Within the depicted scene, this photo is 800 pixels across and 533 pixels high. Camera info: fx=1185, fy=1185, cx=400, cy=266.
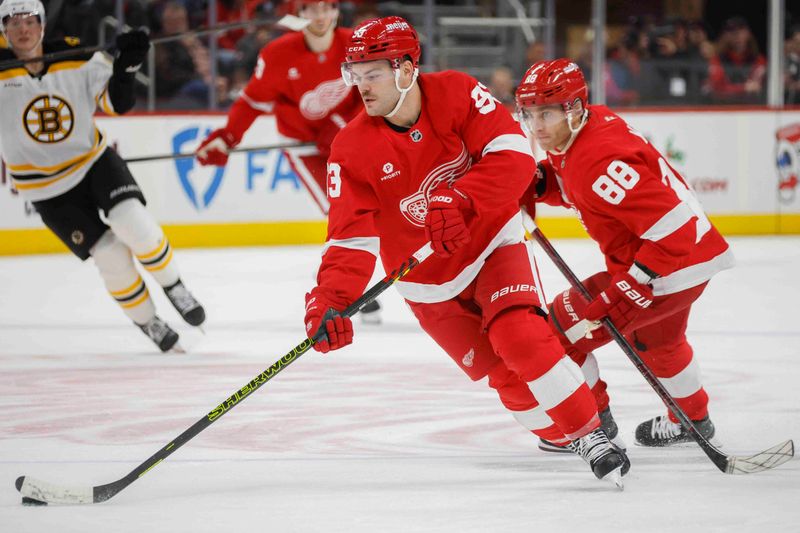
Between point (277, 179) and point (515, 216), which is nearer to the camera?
point (515, 216)

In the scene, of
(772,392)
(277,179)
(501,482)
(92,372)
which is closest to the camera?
(501,482)

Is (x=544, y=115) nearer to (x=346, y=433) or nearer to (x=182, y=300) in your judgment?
(x=346, y=433)

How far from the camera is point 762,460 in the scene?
258 centimetres

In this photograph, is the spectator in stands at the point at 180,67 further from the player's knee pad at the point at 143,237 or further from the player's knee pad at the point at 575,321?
the player's knee pad at the point at 575,321

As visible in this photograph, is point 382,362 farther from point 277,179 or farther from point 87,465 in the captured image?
point 277,179

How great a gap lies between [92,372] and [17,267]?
287cm

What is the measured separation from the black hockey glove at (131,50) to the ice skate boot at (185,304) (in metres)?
0.79

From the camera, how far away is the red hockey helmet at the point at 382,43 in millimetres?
2527

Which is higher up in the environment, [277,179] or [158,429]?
[158,429]

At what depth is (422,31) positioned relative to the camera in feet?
27.1

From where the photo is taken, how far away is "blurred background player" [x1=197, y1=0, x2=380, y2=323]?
481 cm

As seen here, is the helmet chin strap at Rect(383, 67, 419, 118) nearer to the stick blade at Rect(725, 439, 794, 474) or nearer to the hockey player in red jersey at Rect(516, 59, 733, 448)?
the hockey player in red jersey at Rect(516, 59, 733, 448)

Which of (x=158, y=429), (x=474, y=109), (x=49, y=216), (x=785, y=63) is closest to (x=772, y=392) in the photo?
(x=474, y=109)

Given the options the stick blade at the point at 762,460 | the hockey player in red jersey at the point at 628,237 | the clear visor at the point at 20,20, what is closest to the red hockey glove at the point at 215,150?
the clear visor at the point at 20,20
